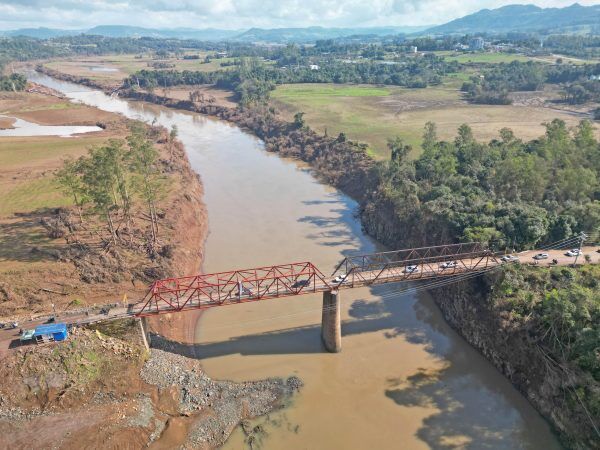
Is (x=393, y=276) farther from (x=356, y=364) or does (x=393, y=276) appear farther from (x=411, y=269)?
(x=356, y=364)

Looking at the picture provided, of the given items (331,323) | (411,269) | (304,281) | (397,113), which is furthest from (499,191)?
(397,113)

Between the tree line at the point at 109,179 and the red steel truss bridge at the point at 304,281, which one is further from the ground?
the tree line at the point at 109,179

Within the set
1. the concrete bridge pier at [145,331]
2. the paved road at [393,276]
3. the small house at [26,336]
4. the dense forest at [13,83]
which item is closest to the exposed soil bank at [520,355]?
the paved road at [393,276]

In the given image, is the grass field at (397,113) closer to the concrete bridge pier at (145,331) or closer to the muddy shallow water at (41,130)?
the muddy shallow water at (41,130)

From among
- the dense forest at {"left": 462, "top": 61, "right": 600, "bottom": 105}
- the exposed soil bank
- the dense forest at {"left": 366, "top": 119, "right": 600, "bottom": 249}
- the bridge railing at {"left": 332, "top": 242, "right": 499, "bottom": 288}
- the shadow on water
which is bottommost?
the shadow on water

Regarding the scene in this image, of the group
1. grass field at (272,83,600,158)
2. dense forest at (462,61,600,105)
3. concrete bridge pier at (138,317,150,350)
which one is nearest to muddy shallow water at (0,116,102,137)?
grass field at (272,83,600,158)

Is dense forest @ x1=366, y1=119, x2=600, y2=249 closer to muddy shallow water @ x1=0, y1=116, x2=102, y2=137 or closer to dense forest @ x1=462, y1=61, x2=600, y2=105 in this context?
muddy shallow water @ x1=0, y1=116, x2=102, y2=137

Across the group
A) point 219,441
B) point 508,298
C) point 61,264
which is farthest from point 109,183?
point 508,298
